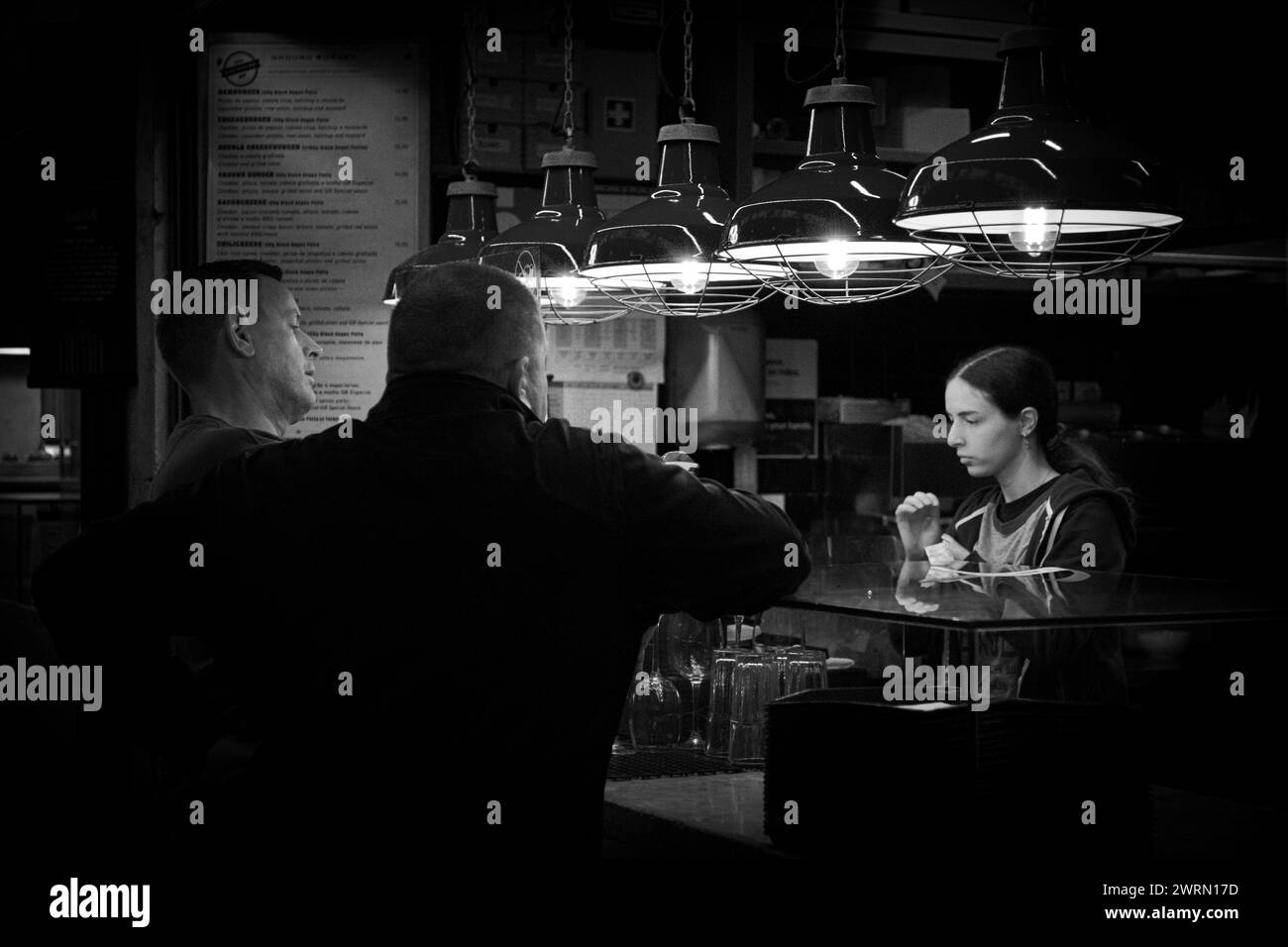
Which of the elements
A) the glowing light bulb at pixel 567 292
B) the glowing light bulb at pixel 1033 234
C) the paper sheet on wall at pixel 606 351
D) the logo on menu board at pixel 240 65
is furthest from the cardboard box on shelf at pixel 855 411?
the glowing light bulb at pixel 1033 234

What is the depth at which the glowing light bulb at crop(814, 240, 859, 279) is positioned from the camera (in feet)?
9.06

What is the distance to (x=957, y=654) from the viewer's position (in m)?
2.31

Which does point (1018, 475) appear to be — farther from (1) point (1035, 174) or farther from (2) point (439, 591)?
(2) point (439, 591)

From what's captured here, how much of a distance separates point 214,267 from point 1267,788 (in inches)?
97.7

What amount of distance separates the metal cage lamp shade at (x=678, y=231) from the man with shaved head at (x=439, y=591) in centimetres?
98

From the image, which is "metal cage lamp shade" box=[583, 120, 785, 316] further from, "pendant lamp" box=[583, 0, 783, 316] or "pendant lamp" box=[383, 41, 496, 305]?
"pendant lamp" box=[383, 41, 496, 305]

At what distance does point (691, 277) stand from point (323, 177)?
2048 mm

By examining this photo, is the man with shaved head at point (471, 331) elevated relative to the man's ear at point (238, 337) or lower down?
lower down

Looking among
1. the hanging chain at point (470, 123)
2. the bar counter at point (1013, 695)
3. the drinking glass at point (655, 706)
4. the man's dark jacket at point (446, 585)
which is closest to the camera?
the man's dark jacket at point (446, 585)

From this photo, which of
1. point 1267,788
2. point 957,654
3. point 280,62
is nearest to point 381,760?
point 957,654

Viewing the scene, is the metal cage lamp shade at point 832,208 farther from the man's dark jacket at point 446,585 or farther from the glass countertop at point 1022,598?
the man's dark jacket at point 446,585

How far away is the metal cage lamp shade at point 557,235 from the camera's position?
3.33 meters

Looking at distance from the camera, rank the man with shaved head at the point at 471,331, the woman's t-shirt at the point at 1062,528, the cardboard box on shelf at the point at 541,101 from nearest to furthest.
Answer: the man with shaved head at the point at 471,331 → the woman's t-shirt at the point at 1062,528 → the cardboard box on shelf at the point at 541,101

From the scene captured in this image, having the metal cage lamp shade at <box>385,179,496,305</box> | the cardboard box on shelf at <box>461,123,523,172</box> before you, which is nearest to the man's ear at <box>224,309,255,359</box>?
the metal cage lamp shade at <box>385,179,496,305</box>
